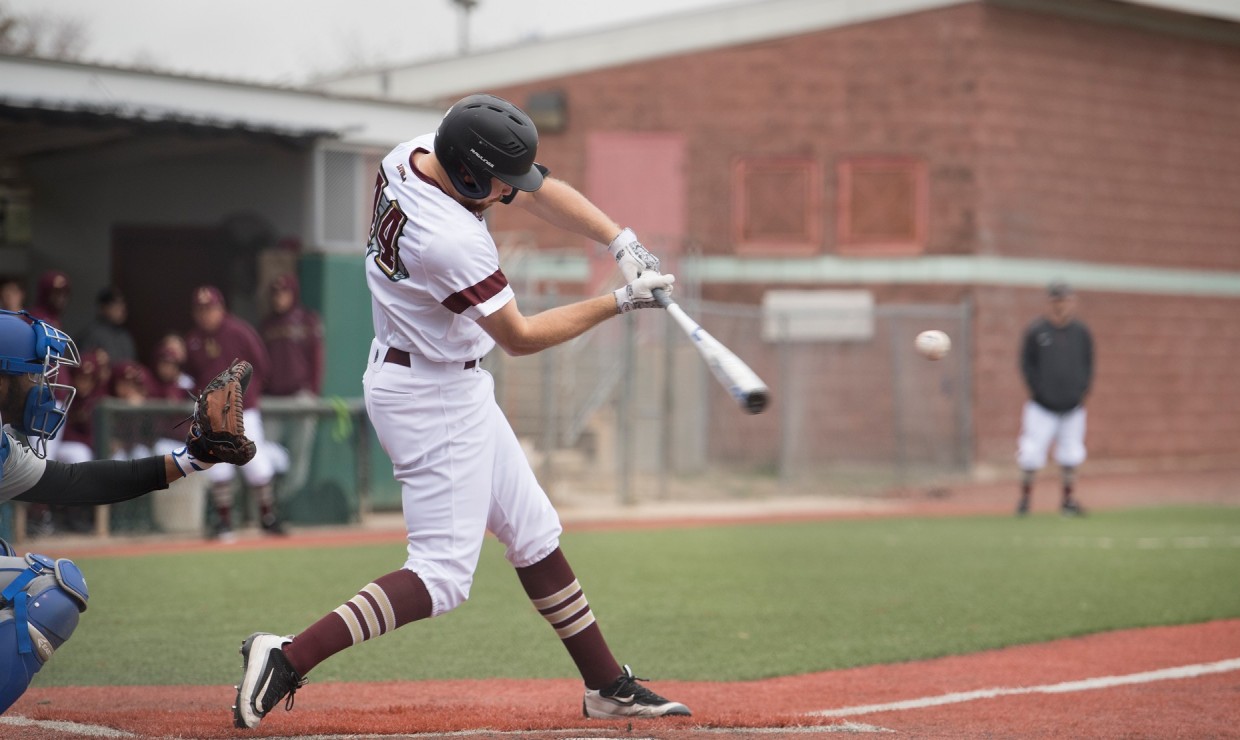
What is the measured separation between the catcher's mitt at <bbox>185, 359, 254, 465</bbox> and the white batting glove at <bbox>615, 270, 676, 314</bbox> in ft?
4.25

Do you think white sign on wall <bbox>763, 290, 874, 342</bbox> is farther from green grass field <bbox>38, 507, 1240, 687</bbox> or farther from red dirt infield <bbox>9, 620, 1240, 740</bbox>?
red dirt infield <bbox>9, 620, 1240, 740</bbox>

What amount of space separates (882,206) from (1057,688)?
16.3 meters

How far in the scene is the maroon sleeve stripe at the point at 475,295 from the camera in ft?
14.5

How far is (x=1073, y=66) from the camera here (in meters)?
21.6

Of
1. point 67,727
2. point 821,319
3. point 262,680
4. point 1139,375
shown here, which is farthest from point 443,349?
point 1139,375

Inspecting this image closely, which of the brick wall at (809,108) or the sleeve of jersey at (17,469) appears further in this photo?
the brick wall at (809,108)

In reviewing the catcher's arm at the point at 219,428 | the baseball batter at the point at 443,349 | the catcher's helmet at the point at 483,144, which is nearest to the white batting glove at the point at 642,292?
the baseball batter at the point at 443,349

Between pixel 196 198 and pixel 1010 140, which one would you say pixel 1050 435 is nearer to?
pixel 1010 140

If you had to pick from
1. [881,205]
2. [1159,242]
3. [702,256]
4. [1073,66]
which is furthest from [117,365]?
[1159,242]

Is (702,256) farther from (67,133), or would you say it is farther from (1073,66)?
(67,133)

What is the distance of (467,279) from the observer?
4418mm

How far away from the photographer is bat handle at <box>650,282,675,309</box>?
4629 millimetres

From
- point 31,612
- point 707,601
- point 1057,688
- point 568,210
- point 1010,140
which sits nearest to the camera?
point 31,612

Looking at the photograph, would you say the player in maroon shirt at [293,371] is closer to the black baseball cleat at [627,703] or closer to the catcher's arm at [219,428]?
the black baseball cleat at [627,703]
